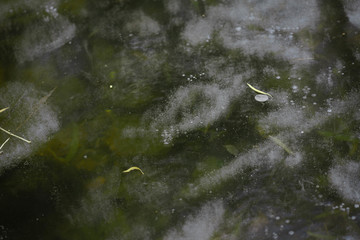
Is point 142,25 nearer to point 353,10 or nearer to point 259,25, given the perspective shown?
point 259,25

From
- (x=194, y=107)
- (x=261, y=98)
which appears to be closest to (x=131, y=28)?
(x=194, y=107)

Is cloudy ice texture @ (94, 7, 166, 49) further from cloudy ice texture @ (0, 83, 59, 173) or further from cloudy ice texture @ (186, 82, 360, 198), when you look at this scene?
cloudy ice texture @ (186, 82, 360, 198)

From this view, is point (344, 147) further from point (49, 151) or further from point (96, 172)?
point (49, 151)

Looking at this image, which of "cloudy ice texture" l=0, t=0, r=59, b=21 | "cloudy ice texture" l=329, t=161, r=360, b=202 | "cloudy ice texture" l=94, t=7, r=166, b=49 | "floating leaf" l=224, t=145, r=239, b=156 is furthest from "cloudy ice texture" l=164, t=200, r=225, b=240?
"cloudy ice texture" l=0, t=0, r=59, b=21

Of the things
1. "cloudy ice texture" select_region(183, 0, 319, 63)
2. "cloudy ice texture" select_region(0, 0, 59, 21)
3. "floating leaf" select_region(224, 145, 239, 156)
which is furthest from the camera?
"cloudy ice texture" select_region(0, 0, 59, 21)

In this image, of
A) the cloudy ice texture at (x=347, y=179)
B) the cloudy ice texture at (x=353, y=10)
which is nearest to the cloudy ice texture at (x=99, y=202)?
the cloudy ice texture at (x=347, y=179)

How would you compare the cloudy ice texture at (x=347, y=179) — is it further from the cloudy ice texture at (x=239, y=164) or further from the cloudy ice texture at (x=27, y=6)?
the cloudy ice texture at (x=27, y=6)

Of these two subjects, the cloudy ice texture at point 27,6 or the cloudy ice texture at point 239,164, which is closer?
the cloudy ice texture at point 239,164
